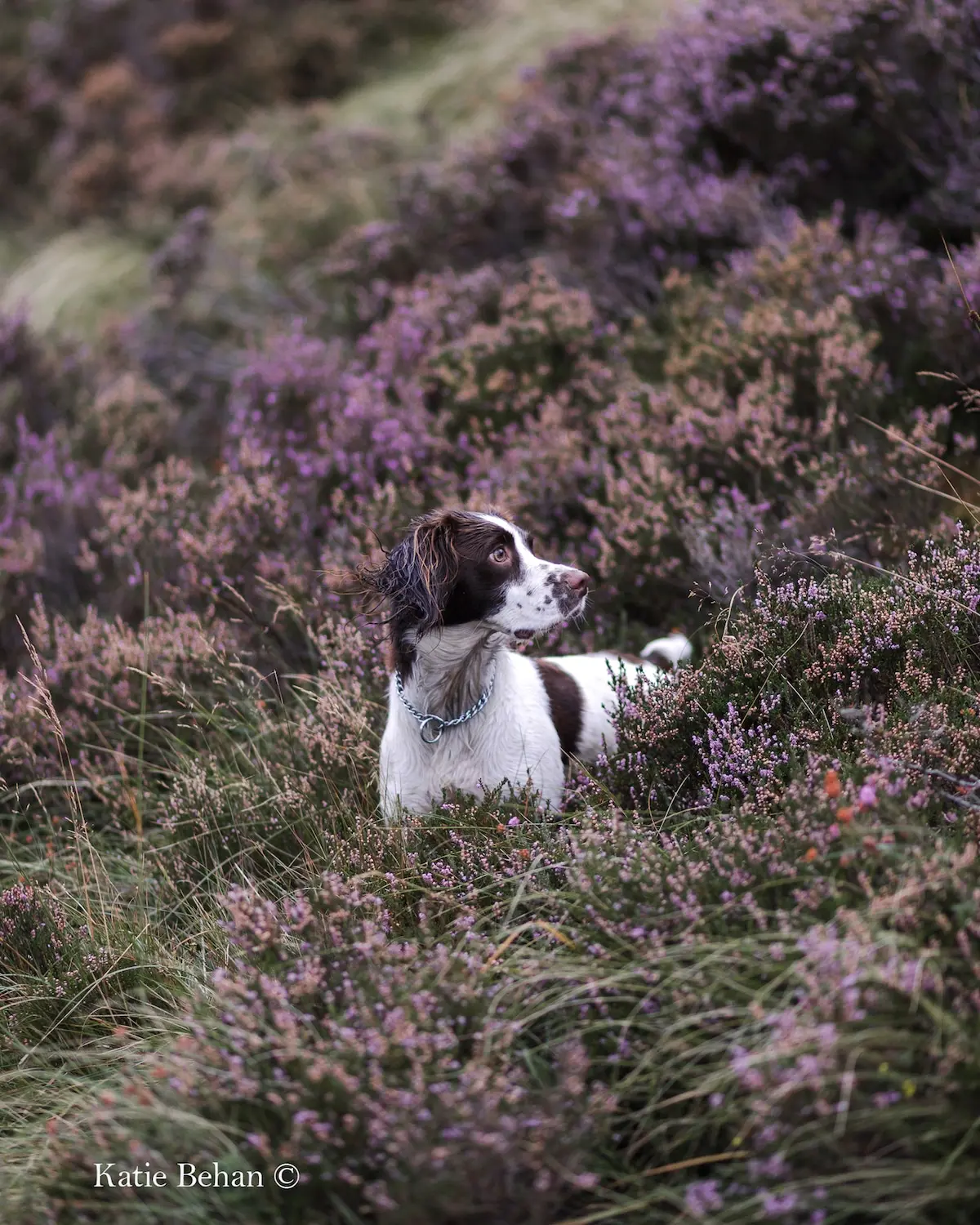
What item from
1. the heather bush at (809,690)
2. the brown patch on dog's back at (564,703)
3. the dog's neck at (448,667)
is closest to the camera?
the heather bush at (809,690)

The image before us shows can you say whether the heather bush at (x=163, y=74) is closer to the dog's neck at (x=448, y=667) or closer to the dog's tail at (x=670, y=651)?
the dog's tail at (x=670, y=651)

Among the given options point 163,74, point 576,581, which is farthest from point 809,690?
point 163,74

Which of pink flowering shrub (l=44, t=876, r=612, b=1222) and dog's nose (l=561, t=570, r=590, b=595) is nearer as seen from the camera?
pink flowering shrub (l=44, t=876, r=612, b=1222)

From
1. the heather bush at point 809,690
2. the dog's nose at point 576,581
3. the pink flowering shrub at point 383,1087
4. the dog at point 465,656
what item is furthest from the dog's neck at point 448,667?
the pink flowering shrub at point 383,1087

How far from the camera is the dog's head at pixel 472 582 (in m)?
3.75

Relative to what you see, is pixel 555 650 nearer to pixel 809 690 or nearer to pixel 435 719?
pixel 435 719

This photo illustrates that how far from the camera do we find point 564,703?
163 inches

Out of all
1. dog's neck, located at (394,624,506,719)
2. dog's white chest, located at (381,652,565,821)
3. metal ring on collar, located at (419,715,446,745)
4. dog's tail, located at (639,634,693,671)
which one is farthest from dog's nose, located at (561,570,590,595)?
dog's tail, located at (639,634,693,671)

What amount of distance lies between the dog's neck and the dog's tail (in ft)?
2.95

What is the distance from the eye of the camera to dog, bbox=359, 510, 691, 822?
3.76 m

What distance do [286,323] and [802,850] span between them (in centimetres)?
672

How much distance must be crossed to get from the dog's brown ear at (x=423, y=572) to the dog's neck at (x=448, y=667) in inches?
3.6

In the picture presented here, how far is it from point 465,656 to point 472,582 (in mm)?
271

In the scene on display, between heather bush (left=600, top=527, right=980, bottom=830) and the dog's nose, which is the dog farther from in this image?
heather bush (left=600, top=527, right=980, bottom=830)
